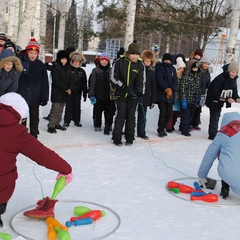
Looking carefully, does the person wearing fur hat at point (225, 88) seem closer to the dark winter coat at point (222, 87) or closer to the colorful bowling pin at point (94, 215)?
the dark winter coat at point (222, 87)

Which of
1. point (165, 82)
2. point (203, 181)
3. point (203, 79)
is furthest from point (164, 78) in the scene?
point (203, 181)

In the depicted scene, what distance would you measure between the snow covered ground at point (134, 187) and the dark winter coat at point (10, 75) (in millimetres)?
1202

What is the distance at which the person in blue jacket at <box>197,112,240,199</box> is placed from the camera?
4.12 m

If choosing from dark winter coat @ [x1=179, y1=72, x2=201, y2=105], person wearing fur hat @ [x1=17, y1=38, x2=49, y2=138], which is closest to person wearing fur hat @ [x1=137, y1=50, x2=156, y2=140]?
dark winter coat @ [x1=179, y1=72, x2=201, y2=105]

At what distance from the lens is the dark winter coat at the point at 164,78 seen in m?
7.52

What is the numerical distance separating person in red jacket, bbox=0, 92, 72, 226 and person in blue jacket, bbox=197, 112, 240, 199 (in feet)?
6.17

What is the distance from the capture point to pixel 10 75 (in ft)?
19.6

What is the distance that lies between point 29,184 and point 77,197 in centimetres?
69

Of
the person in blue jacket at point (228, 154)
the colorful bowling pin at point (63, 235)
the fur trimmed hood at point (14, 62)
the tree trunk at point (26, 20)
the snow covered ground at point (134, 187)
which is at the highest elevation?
the tree trunk at point (26, 20)

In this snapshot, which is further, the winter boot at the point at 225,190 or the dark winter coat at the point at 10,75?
the dark winter coat at the point at 10,75

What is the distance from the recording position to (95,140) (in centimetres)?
711

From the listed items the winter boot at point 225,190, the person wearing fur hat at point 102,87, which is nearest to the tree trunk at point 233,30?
the person wearing fur hat at point 102,87

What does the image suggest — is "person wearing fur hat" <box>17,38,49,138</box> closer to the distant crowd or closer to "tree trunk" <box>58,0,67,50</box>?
the distant crowd

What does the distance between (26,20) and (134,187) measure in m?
5.69
